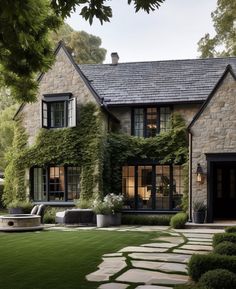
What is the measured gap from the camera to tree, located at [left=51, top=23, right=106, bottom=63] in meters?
39.9

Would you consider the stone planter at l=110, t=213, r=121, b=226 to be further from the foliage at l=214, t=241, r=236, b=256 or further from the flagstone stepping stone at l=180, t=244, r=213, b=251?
the foliage at l=214, t=241, r=236, b=256

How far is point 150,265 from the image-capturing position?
28.5 ft

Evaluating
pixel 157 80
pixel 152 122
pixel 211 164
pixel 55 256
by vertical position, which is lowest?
pixel 55 256

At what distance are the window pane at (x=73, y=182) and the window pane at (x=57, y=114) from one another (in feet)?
7.37

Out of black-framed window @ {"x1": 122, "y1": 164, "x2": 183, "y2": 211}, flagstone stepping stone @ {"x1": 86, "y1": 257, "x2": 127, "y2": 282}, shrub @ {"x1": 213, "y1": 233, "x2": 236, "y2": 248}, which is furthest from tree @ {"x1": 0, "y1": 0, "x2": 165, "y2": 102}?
black-framed window @ {"x1": 122, "y1": 164, "x2": 183, "y2": 211}

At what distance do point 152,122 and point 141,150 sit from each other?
158 centimetres

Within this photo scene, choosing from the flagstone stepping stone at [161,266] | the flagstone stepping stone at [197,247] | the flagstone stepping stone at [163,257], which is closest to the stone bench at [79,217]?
the flagstone stepping stone at [197,247]

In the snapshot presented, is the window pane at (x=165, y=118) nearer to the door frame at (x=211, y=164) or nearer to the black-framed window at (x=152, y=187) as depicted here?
the black-framed window at (x=152, y=187)

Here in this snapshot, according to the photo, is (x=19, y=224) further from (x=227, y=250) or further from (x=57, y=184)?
(x=227, y=250)

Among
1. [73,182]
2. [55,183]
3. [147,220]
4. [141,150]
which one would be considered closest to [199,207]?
[147,220]

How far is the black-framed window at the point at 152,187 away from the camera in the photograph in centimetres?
2017

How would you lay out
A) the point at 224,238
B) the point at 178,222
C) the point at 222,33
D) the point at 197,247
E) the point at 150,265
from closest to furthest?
the point at 150,265, the point at 224,238, the point at 197,247, the point at 178,222, the point at 222,33

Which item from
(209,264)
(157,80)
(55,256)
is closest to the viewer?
(209,264)

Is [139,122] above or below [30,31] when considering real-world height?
above
